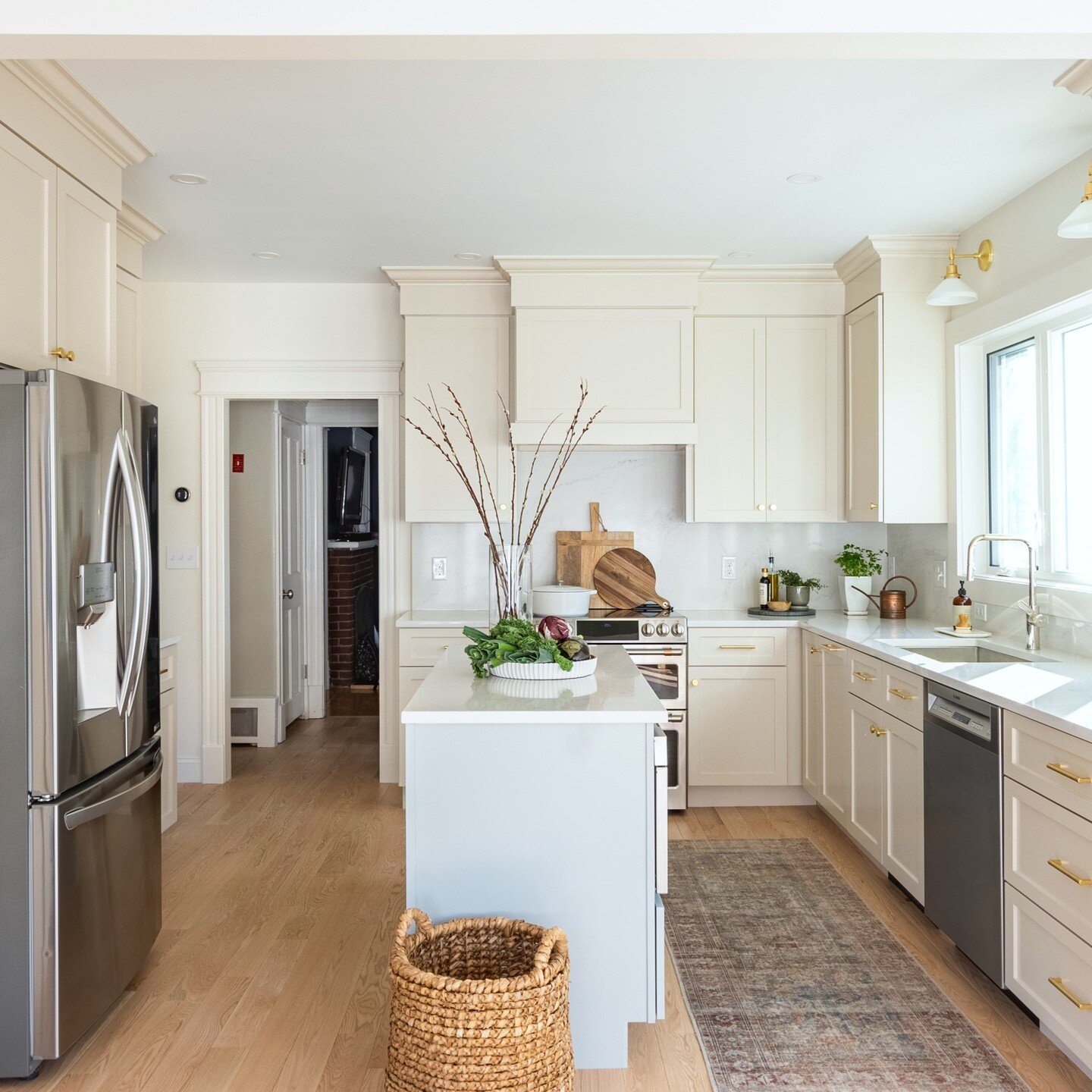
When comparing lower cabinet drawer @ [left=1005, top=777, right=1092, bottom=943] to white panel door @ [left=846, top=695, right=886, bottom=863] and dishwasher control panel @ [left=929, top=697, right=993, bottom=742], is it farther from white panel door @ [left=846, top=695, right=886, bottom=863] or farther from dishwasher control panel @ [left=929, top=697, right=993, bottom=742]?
white panel door @ [left=846, top=695, right=886, bottom=863]

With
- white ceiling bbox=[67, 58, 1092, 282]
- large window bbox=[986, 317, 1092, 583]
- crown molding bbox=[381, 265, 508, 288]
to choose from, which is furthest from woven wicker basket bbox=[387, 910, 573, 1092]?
crown molding bbox=[381, 265, 508, 288]

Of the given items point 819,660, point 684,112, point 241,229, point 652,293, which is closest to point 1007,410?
point 819,660

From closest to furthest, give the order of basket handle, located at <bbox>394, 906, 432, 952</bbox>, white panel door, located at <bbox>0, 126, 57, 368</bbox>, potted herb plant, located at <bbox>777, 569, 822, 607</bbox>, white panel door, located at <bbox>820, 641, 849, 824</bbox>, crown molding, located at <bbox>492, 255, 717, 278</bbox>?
basket handle, located at <bbox>394, 906, 432, 952</bbox> → white panel door, located at <bbox>0, 126, 57, 368</bbox> → white panel door, located at <bbox>820, 641, 849, 824</bbox> → crown molding, located at <bbox>492, 255, 717, 278</bbox> → potted herb plant, located at <bbox>777, 569, 822, 607</bbox>

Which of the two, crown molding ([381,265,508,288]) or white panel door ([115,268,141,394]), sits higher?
crown molding ([381,265,508,288])

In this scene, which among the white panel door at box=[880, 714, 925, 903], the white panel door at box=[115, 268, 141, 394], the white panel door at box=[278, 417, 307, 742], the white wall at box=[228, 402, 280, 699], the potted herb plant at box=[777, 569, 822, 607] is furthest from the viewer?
the white panel door at box=[278, 417, 307, 742]

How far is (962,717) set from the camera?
2633 millimetres

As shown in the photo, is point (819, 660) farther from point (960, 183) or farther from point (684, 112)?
point (684, 112)

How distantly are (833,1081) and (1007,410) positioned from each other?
8.83 ft

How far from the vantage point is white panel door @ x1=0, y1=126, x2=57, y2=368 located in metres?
2.38

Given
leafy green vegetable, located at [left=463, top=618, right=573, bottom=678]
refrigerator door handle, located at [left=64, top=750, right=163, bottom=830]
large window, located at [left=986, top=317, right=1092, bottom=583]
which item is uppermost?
large window, located at [left=986, top=317, right=1092, bottom=583]

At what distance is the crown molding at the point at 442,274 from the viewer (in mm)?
4332

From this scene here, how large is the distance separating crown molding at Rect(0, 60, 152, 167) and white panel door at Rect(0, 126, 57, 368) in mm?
156

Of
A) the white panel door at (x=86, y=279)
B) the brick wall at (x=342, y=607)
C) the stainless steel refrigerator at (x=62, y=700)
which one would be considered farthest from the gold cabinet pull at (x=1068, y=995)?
the brick wall at (x=342, y=607)

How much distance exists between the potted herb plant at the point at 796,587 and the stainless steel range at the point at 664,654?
698 millimetres
